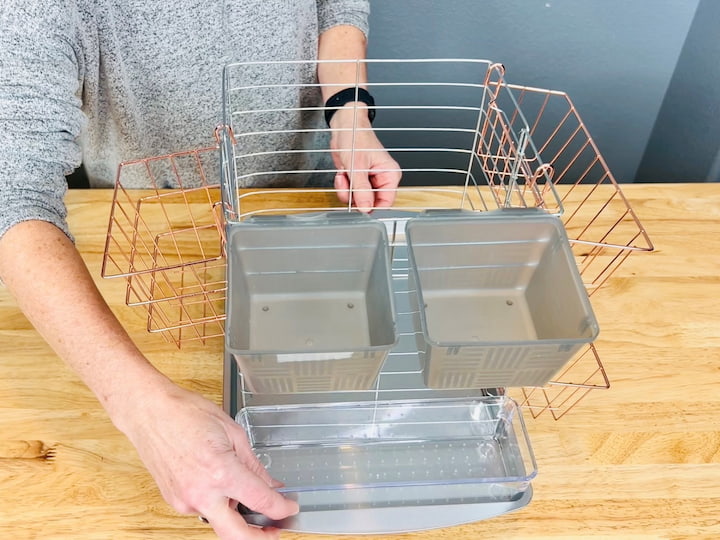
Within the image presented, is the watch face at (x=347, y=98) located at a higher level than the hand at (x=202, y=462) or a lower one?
higher

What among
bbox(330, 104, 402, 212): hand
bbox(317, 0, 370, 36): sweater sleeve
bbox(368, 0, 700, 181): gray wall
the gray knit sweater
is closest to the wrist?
the gray knit sweater

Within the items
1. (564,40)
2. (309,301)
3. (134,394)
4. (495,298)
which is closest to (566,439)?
(495,298)

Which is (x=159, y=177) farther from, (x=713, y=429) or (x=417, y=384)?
(x=713, y=429)

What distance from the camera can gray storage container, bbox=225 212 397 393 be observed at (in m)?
0.52

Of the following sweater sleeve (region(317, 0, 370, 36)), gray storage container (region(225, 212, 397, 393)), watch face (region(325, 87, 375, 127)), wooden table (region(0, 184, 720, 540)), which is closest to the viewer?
gray storage container (region(225, 212, 397, 393))

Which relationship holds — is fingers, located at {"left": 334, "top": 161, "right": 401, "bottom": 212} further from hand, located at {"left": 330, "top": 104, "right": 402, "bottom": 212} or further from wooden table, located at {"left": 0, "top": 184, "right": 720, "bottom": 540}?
wooden table, located at {"left": 0, "top": 184, "right": 720, "bottom": 540}

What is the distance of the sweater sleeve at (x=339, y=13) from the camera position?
1.06 meters

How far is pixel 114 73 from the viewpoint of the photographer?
0.88m

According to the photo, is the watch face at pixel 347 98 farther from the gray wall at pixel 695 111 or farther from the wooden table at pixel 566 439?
the gray wall at pixel 695 111

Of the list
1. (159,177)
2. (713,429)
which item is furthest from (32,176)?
(713,429)

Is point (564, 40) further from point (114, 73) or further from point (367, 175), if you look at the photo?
point (114, 73)

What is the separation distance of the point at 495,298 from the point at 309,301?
0.22 m

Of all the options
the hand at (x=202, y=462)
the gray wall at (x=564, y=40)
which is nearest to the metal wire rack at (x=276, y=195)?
the hand at (x=202, y=462)

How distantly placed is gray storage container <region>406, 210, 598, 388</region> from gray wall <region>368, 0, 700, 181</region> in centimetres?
88
